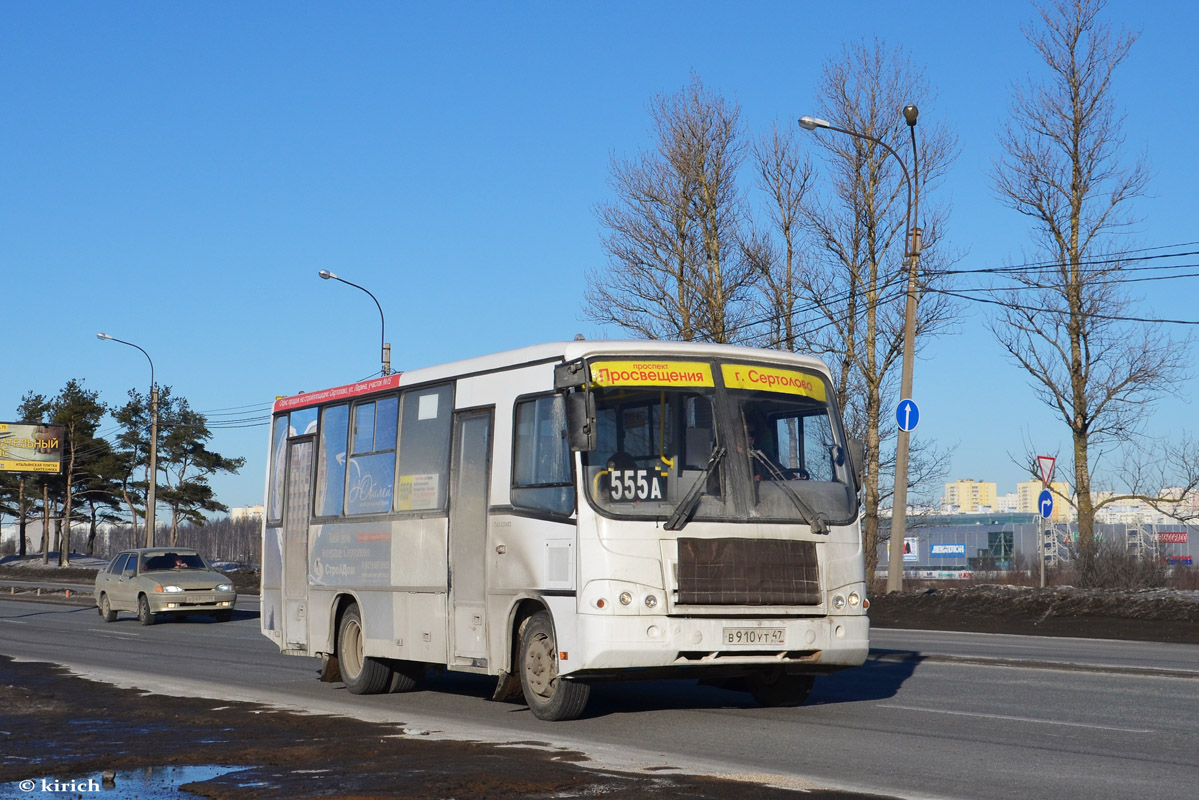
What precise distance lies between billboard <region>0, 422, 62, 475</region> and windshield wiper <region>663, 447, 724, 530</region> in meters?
86.1

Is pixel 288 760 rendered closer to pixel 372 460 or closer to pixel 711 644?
pixel 711 644

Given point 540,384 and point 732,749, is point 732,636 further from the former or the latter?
point 540,384

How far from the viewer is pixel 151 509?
5316cm

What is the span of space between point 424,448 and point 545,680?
304 cm

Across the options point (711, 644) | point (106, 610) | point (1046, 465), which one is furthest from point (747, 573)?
point (106, 610)

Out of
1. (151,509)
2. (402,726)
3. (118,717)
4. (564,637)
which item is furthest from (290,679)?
(151,509)

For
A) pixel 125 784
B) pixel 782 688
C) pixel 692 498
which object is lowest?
pixel 125 784

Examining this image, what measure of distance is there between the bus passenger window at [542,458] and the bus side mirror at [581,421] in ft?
0.90

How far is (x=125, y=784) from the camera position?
28.0 feet

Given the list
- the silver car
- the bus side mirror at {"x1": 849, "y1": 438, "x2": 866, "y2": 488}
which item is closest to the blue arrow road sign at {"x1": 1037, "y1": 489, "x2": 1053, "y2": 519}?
the silver car

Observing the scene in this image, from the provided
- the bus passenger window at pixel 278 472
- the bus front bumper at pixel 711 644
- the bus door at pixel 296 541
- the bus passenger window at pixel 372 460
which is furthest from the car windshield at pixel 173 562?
the bus front bumper at pixel 711 644

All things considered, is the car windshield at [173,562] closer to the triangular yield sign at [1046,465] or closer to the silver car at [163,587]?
the silver car at [163,587]

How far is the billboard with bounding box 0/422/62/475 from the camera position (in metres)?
89.2

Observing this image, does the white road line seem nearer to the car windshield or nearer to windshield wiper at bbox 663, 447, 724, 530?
windshield wiper at bbox 663, 447, 724, 530
